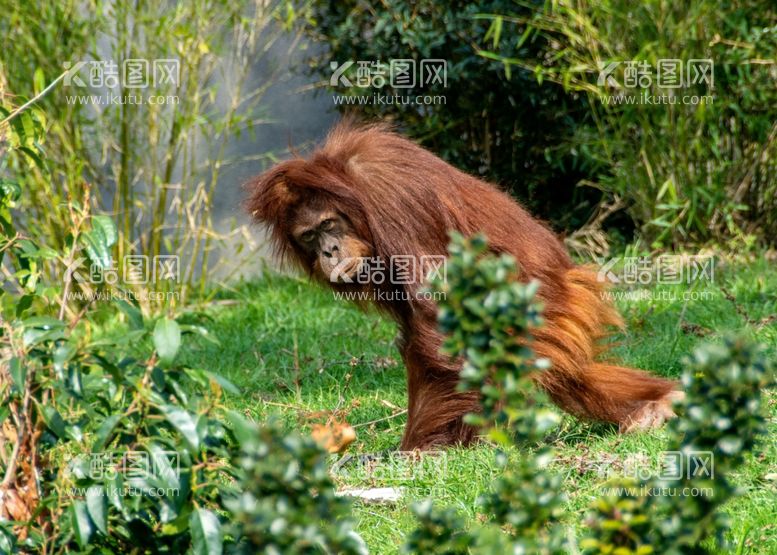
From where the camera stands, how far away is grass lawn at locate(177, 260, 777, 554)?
122 inches

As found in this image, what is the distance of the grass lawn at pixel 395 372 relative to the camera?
122 inches

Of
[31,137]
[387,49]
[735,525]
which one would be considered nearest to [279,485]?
[735,525]

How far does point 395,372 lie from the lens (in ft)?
17.0

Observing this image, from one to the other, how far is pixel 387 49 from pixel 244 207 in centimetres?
307

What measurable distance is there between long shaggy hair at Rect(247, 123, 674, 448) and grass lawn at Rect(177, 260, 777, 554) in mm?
173

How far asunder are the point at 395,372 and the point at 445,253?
4.42ft

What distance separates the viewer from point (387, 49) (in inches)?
285

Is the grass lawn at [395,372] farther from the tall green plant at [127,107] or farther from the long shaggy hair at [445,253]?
the tall green plant at [127,107]

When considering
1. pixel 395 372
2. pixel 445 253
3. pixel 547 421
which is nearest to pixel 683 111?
pixel 395 372

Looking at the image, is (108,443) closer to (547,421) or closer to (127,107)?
(547,421)

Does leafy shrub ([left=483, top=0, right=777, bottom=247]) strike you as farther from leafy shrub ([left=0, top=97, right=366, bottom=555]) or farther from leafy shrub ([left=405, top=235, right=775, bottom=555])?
leafy shrub ([left=405, top=235, right=775, bottom=555])

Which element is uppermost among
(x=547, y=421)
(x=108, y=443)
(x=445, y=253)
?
(x=445, y=253)

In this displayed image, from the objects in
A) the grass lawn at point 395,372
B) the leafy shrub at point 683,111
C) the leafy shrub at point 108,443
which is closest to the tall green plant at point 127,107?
the grass lawn at point 395,372

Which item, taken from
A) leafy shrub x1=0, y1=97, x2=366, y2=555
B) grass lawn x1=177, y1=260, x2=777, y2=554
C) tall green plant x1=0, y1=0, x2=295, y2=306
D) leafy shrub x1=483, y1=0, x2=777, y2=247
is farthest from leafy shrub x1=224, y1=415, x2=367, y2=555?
leafy shrub x1=483, y1=0, x2=777, y2=247
